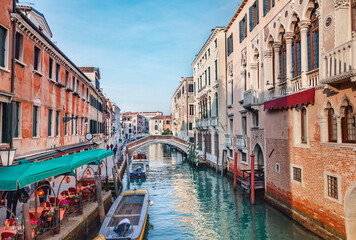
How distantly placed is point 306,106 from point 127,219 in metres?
6.84

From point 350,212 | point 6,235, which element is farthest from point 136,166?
point 350,212

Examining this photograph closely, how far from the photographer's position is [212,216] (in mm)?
11672

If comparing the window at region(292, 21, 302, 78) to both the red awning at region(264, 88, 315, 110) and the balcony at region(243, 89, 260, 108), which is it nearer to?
the red awning at region(264, 88, 315, 110)

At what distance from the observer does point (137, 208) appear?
442 inches

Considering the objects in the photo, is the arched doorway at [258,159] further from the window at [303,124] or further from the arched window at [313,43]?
the arched window at [313,43]

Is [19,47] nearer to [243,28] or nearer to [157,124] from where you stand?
[243,28]

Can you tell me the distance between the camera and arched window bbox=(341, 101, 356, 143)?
7.32m

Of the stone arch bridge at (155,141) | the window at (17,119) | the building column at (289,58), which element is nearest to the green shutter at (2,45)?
the window at (17,119)

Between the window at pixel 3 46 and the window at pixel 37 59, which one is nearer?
the window at pixel 3 46

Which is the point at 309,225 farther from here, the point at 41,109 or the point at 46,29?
the point at 46,29

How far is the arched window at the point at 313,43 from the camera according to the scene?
915cm

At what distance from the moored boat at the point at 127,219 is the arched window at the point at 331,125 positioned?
20.4ft

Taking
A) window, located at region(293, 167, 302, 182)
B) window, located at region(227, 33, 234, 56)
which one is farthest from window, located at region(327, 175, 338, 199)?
window, located at region(227, 33, 234, 56)

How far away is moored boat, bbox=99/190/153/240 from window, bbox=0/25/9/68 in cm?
550
